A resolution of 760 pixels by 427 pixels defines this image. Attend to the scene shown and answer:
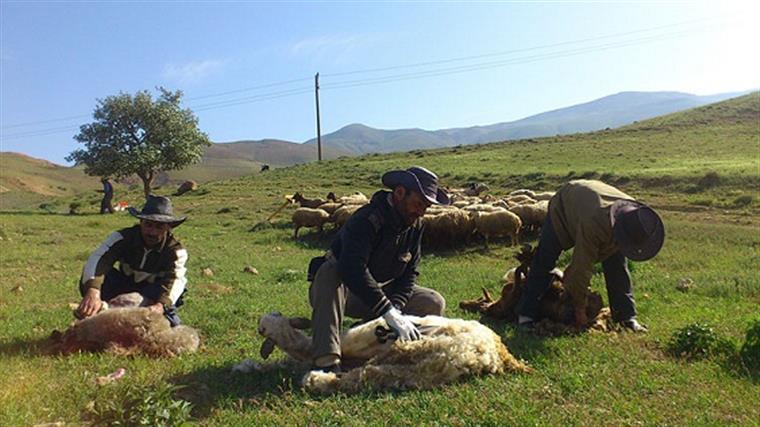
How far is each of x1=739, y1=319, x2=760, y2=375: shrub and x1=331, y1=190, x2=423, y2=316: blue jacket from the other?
321cm

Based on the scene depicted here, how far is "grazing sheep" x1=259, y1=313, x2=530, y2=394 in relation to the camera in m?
5.06

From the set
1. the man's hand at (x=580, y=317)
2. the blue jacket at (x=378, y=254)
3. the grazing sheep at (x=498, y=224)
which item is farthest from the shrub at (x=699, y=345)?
the grazing sheep at (x=498, y=224)

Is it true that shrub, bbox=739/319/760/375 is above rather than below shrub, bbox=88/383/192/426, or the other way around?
below

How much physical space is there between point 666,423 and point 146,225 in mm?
5529

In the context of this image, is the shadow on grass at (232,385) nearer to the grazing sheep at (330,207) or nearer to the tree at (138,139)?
the grazing sheep at (330,207)

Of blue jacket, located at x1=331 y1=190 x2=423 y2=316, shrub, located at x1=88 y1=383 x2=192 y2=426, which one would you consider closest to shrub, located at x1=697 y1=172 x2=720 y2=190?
blue jacket, located at x1=331 y1=190 x2=423 y2=316

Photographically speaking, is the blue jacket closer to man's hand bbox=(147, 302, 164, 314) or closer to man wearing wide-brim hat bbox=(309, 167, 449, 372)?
man wearing wide-brim hat bbox=(309, 167, 449, 372)

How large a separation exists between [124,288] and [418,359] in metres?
4.00

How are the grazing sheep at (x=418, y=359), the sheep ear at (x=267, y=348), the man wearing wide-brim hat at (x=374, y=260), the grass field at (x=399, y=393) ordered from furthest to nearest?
the sheep ear at (x=267, y=348)
the man wearing wide-brim hat at (x=374, y=260)
the grazing sheep at (x=418, y=359)
the grass field at (x=399, y=393)

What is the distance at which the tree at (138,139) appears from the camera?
3569cm

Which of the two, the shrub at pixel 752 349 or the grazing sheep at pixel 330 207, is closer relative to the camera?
the shrub at pixel 752 349

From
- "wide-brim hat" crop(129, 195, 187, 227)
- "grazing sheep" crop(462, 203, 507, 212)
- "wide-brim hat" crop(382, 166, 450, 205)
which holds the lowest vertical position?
"grazing sheep" crop(462, 203, 507, 212)

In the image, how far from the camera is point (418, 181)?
5.37 meters

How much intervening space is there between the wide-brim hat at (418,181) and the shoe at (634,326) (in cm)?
314
